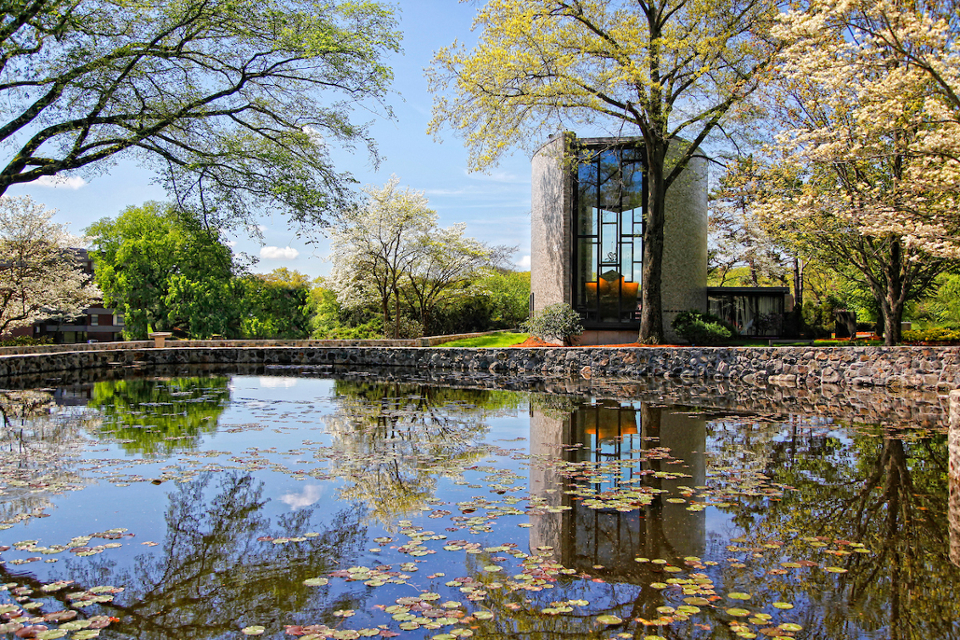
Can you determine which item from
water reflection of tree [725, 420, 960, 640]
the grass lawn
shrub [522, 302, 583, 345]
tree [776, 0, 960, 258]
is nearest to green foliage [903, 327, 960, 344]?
tree [776, 0, 960, 258]

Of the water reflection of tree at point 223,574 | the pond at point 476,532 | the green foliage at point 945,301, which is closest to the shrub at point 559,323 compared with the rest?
the pond at point 476,532

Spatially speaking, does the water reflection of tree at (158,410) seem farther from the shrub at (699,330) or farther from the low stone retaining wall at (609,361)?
the shrub at (699,330)

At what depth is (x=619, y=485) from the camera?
5770 mm

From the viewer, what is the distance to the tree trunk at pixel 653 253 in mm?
20578

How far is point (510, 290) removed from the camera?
38219mm

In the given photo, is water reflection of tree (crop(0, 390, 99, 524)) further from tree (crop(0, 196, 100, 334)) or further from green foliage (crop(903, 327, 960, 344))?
green foliage (crop(903, 327, 960, 344))

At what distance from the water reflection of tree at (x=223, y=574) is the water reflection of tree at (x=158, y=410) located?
323cm

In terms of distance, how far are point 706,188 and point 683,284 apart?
450 centimetres

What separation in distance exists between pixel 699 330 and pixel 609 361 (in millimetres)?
4222

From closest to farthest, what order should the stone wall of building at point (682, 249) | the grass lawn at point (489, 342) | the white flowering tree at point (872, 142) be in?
the white flowering tree at point (872, 142) → the stone wall of building at point (682, 249) → the grass lawn at point (489, 342)

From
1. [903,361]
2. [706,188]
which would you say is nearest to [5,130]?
[903,361]

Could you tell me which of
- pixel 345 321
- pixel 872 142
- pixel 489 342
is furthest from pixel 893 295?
pixel 345 321

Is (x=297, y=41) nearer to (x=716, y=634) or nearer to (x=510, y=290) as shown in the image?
(x=716, y=634)

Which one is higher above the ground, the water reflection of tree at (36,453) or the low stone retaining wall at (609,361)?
the low stone retaining wall at (609,361)
